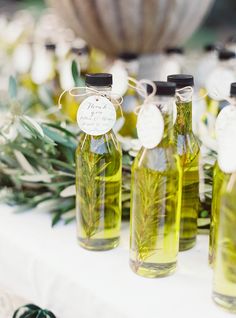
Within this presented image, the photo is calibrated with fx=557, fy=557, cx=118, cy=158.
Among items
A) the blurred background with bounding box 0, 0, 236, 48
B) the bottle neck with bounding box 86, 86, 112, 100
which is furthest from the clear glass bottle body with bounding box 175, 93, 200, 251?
the blurred background with bounding box 0, 0, 236, 48

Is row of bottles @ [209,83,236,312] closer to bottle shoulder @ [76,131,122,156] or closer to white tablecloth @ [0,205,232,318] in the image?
white tablecloth @ [0,205,232,318]

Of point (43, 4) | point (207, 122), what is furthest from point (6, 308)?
point (43, 4)

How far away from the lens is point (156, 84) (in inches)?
27.1

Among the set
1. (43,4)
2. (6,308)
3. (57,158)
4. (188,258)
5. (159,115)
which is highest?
(43,4)

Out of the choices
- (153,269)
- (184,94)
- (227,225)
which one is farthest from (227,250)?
(184,94)

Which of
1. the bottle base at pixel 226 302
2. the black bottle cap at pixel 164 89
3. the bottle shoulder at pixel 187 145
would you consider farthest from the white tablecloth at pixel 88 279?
the black bottle cap at pixel 164 89

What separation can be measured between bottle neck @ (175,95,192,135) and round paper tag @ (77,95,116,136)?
10cm

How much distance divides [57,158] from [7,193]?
0.11 meters

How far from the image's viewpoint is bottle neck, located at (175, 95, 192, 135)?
2.65 feet

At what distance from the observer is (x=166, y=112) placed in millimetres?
708

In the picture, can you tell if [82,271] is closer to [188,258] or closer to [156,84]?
[188,258]

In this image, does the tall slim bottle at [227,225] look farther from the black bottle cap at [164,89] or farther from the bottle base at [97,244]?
the bottle base at [97,244]

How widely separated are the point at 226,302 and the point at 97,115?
30 cm

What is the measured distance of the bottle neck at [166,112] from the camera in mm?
699
